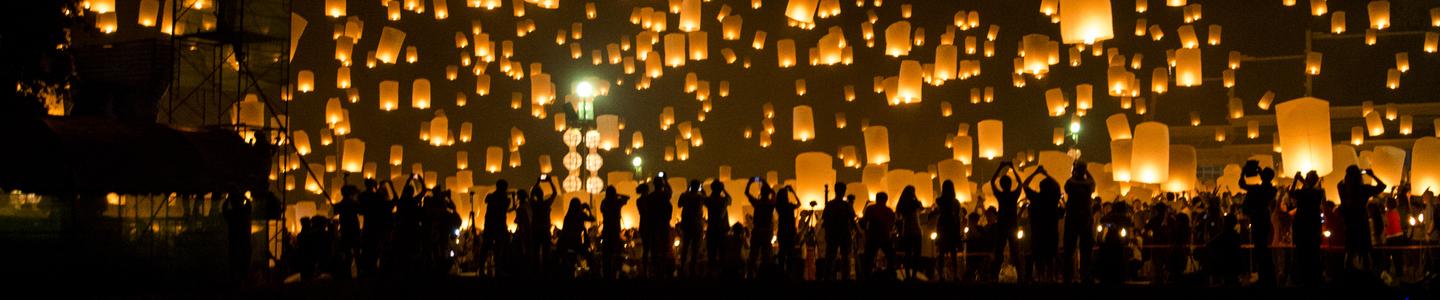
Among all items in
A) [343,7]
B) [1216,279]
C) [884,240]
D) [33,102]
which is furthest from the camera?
[343,7]

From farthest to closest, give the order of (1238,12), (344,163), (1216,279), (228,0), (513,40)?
(1238,12) < (513,40) < (344,163) < (228,0) < (1216,279)

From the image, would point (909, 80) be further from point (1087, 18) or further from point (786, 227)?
point (786, 227)

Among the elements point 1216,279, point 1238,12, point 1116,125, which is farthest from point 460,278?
point 1238,12

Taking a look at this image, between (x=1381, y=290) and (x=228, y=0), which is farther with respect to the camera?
(x=228, y=0)

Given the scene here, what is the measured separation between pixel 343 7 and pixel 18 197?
10.0m

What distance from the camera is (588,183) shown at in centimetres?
2522

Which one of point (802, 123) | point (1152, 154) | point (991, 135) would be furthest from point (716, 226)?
point (802, 123)

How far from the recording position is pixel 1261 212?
33.9 ft

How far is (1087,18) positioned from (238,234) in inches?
337

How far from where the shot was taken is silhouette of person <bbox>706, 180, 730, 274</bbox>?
11.9m

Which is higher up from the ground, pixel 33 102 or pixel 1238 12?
pixel 1238 12

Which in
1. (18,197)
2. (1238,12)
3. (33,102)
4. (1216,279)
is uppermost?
(1238,12)

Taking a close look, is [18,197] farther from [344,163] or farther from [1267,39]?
[1267,39]

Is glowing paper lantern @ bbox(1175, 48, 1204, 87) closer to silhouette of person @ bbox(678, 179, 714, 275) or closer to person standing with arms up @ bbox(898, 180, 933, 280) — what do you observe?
person standing with arms up @ bbox(898, 180, 933, 280)
